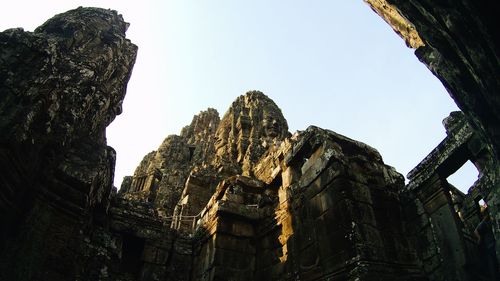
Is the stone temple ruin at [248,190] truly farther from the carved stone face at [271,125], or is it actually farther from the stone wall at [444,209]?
the carved stone face at [271,125]

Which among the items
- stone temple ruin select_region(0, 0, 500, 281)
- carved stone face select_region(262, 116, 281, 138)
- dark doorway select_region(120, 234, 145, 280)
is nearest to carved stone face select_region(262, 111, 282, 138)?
carved stone face select_region(262, 116, 281, 138)

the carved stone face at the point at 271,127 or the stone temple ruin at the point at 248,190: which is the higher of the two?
the carved stone face at the point at 271,127

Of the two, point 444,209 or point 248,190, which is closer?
point 444,209

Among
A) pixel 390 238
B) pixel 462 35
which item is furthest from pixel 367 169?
pixel 462 35

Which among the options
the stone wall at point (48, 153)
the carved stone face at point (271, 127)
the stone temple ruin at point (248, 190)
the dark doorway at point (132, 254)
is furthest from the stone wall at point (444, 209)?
the carved stone face at point (271, 127)

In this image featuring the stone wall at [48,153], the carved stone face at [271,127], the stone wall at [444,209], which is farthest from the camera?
the carved stone face at [271,127]

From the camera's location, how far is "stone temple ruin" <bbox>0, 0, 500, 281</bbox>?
3.17 m

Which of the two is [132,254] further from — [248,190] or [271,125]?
[271,125]

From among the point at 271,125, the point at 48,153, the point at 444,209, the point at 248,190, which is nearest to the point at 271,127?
the point at 271,125

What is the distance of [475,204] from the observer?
7.38 m

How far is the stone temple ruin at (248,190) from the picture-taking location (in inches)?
125

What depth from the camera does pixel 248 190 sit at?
9539 mm

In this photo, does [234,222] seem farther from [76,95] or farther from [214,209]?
[76,95]

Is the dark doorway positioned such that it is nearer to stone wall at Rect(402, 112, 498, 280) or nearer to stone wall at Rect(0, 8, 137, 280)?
stone wall at Rect(0, 8, 137, 280)
